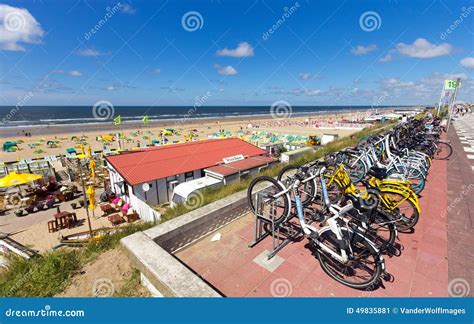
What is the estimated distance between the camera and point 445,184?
680 centimetres

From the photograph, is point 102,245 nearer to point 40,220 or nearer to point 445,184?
point 445,184

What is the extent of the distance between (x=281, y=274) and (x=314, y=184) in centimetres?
218

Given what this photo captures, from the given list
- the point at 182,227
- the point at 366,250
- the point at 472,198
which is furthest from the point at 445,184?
the point at 182,227

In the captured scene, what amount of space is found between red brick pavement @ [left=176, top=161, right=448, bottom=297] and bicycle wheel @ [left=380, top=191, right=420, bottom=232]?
0.19m

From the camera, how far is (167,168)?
1256 centimetres

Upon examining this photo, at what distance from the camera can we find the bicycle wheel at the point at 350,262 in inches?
121

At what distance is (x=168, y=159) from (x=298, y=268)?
11389mm

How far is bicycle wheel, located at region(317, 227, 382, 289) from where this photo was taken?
10.1 feet
